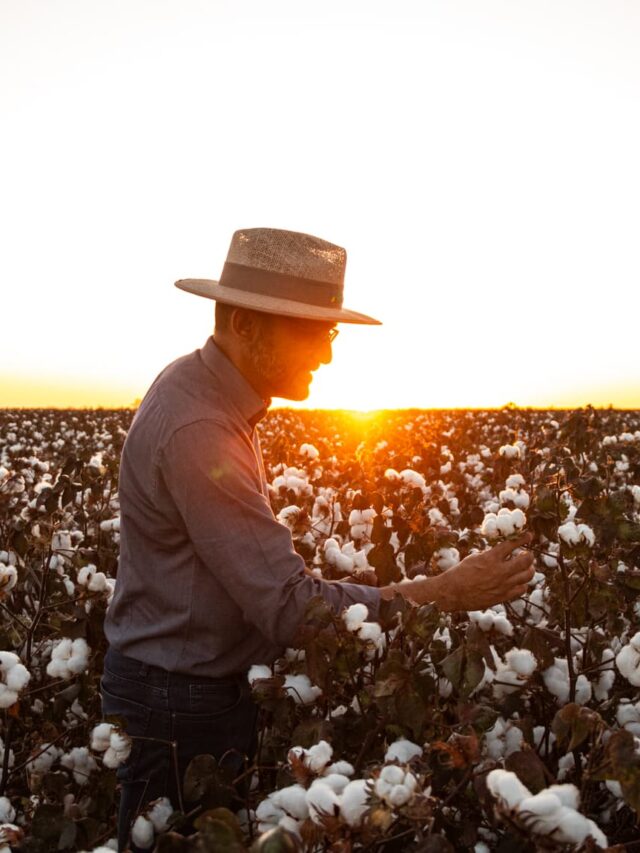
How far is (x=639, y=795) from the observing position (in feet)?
4.28

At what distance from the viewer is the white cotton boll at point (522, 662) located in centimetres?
220

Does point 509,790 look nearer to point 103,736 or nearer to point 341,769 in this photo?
point 341,769

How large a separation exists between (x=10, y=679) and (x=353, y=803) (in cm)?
121

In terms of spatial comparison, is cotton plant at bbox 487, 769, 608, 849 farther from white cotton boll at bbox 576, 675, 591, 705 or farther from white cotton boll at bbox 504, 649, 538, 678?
white cotton boll at bbox 576, 675, 591, 705

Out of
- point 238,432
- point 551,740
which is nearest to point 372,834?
point 238,432

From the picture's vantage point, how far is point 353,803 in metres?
1.26

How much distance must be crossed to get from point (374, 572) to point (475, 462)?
23.1 ft

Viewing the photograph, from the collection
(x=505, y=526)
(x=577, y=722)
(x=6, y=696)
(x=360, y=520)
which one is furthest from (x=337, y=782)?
(x=360, y=520)

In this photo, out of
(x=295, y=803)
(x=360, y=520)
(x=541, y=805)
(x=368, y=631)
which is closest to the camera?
(x=541, y=805)

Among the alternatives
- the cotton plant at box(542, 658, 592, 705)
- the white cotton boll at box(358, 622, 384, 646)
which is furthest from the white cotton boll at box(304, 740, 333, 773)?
the cotton plant at box(542, 658, 592, 705)

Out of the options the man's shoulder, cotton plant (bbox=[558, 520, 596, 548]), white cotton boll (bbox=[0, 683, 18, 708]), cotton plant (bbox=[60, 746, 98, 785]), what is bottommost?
cotton plant (bbox=[60, 746, 98, 785])

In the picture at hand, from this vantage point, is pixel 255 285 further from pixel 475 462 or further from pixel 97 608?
pixel 475 462

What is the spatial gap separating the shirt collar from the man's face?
0.05m

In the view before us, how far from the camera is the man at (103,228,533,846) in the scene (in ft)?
6.84
